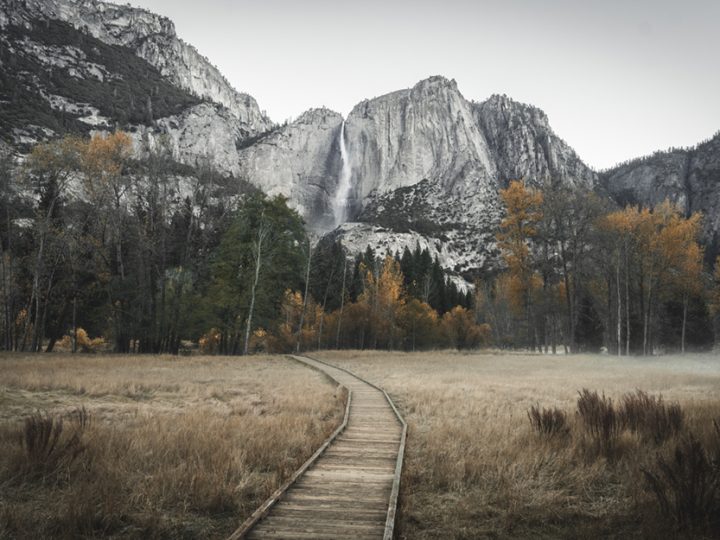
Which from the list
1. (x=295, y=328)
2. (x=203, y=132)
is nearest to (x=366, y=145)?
(x=203, y=132)

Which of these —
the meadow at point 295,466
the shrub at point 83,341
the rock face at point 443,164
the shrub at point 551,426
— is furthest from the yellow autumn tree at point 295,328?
the rock face at point 443,164

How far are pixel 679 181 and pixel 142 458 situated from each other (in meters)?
214

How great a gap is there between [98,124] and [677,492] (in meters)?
148

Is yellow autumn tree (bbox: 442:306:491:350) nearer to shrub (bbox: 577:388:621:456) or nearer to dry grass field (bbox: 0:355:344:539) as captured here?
dry grass field (bbox: 0:355:344:539)

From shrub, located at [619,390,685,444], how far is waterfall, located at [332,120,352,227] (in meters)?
151

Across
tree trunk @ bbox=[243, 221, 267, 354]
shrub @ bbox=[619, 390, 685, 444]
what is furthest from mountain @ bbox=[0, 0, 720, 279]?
shrub @ bbox=[619, 390, 685, 444]

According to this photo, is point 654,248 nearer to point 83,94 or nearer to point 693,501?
point 693,501

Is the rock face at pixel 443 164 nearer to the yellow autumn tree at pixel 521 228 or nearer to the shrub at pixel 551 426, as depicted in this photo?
the yellow autumn tree at pixel 521 228

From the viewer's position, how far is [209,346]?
160 feet

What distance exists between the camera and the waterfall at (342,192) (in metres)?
162

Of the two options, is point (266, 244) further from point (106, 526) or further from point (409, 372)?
point (106, 526)

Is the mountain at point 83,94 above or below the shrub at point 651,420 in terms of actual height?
above

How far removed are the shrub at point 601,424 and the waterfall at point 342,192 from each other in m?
151

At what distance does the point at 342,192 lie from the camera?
167m
